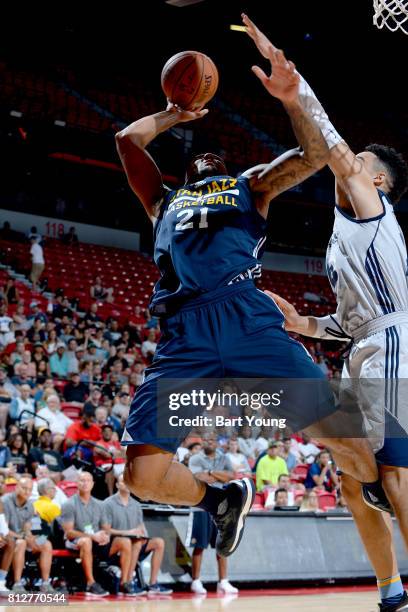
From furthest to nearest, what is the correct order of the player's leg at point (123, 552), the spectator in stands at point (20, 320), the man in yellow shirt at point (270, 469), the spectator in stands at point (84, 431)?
the spectator in stands at point (20, 320)
the man in yellow shirt at point (270, 469)
the spectator in stands at point (84, 431)
the player's leg at point (123, 552)

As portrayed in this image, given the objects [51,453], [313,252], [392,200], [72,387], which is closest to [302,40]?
[313,252]

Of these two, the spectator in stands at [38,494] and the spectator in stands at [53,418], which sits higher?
the spectator in stands at [53,418]

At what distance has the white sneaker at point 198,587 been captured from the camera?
8.99 metres

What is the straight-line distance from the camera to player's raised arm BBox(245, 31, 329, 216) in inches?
140

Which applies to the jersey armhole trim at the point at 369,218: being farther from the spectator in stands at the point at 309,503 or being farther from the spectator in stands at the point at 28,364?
the spectator in stands at the point at 28,364

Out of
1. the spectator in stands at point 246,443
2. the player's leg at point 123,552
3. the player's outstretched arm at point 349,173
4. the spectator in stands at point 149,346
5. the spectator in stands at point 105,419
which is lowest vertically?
the player's leg at point 123,552

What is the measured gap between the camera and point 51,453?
1005cm

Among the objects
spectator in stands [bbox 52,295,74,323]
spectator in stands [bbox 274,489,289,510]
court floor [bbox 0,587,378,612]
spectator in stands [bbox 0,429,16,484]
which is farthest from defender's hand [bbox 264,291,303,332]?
spectator in stands [bbox 52,295,74,323]

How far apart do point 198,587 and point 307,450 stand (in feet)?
16.0

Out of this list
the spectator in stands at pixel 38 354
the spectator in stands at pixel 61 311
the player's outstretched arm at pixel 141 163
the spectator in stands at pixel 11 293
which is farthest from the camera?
the spectator in stands at pixel 61 311

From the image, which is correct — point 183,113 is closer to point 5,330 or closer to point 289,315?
point 289,315

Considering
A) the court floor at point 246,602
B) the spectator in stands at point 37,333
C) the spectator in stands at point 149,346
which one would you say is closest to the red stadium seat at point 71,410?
the spectator in stands at point 37,333

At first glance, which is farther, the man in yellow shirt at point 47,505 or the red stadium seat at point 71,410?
the red stadium seat at point 71,410

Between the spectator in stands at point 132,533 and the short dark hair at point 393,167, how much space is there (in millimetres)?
5314
